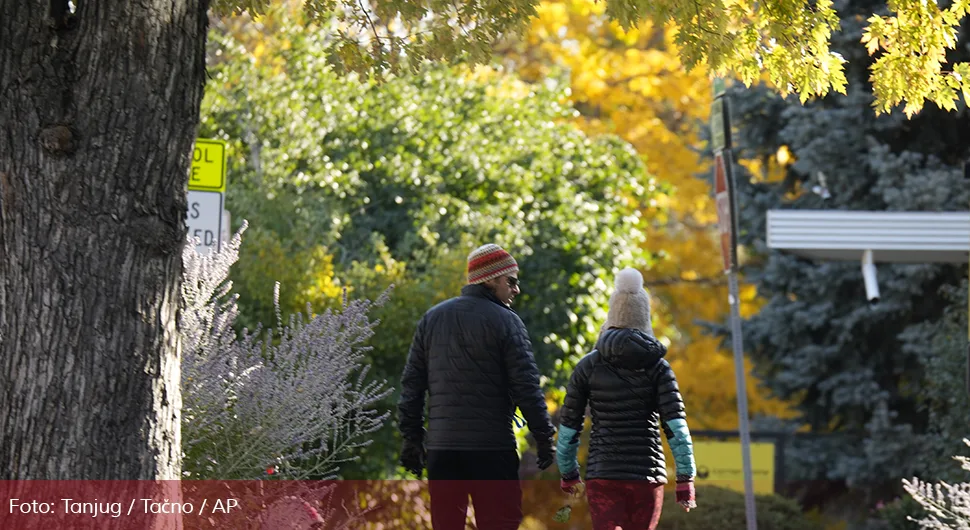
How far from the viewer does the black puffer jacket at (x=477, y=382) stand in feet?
22.7

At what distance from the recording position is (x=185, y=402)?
253 inches

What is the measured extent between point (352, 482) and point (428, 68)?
20.3 feet

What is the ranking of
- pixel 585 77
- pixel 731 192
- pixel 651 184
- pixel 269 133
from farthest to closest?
pixel 585 77, pixel 651 184, pixel 269 133, pixel 731 192

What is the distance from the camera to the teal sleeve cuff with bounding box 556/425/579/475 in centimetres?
705

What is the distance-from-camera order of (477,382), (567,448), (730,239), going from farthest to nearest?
1. (730,239)
2. (567,448)
3. (477,382)

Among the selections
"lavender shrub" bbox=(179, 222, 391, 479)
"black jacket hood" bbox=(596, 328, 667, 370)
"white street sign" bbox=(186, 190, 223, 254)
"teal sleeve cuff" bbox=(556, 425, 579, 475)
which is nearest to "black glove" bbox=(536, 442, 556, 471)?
"teal sleeve cuff" bbox=(556, 425, 579, 475)

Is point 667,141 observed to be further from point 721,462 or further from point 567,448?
point 567,448

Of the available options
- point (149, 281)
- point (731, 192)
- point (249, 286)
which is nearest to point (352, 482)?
point (249, 286)

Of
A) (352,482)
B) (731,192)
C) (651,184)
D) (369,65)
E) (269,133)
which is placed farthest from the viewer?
(651,184)

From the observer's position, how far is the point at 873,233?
12500 mm

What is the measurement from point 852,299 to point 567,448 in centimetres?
982

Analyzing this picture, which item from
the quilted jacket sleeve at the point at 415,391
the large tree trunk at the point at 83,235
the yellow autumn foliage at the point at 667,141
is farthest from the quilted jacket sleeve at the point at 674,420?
the yellow autumn foliage at the point at 667,141

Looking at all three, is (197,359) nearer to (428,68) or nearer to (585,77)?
(428,68)

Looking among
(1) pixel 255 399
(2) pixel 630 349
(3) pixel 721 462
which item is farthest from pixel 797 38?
(3) pixel 721 462
